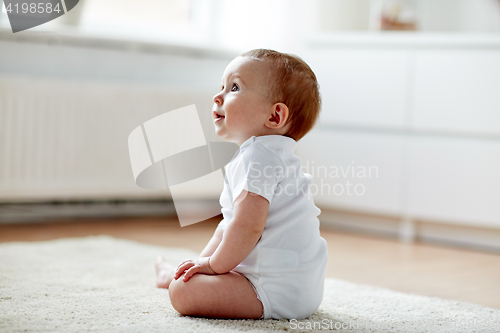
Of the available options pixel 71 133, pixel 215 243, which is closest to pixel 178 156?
pixel 71 133

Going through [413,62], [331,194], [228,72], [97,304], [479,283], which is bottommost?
[331,194]

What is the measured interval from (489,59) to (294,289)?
4.95 feet

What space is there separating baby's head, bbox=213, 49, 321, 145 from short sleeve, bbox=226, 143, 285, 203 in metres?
0.06

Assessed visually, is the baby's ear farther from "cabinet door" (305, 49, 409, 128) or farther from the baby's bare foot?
"cabinet door" (305, 49, 409, 128)

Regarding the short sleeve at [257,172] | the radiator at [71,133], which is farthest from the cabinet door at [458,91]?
the short sleeve at [257,172]

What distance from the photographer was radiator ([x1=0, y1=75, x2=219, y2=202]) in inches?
88.5

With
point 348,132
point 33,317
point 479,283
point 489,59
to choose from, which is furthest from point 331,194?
point 33,317

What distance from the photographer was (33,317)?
1065mm

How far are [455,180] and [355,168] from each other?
443 millimetres

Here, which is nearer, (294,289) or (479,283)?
(294,289)

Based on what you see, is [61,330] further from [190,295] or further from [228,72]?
[228,72]

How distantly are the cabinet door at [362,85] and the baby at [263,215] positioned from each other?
1.37m

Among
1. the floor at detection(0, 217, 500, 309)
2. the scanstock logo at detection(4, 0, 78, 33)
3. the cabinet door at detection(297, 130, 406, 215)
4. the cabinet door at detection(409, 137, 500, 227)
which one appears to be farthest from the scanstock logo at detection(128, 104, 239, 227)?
the cabinet door at detection(409, 137, 500, 227)

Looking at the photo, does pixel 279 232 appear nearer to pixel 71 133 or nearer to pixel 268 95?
pixel 268 95
